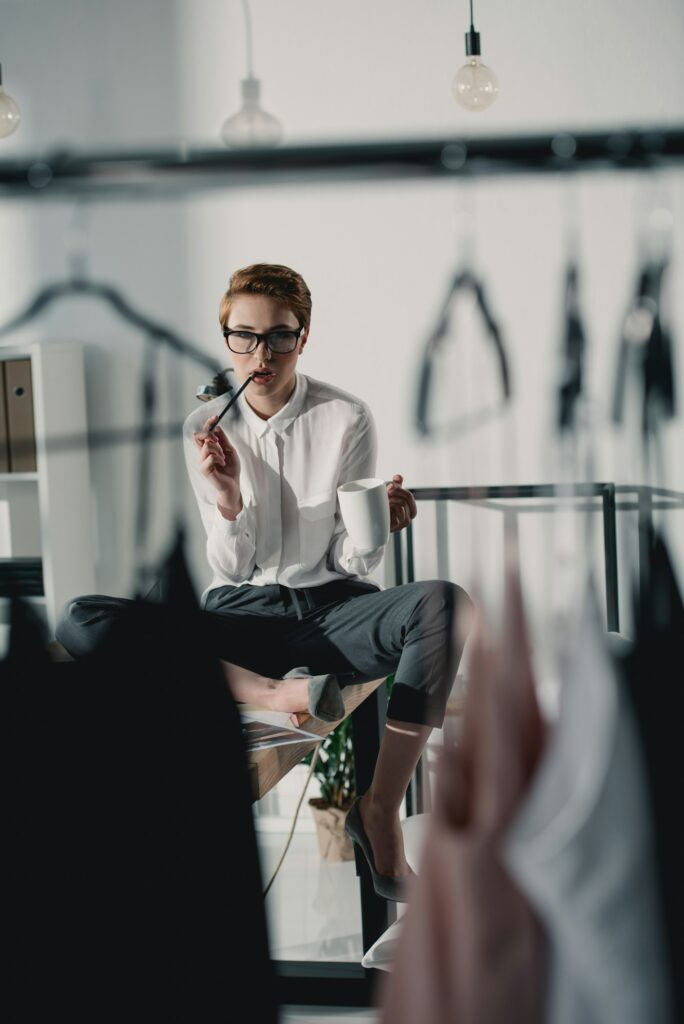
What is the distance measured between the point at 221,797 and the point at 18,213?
3204 millimetres

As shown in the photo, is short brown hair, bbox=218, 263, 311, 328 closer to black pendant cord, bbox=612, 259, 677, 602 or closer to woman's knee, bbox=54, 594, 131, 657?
woman's knee, bbox=54, 594, 131, 657

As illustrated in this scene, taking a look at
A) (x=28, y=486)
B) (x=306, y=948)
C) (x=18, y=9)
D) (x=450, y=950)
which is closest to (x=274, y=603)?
(x=306, y=948)

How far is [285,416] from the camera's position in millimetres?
2082

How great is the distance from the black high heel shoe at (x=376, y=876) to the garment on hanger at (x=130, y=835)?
0.95 m

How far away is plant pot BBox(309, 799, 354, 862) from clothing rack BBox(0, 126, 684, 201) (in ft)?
7.89

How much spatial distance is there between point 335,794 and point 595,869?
8.25ft

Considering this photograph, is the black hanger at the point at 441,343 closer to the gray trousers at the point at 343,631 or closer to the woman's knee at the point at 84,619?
the gray trousers at the point at 343,631

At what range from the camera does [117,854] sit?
24.8 inches

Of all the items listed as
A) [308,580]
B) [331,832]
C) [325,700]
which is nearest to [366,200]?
[308,580]

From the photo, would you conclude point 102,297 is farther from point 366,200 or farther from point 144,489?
point 366,200

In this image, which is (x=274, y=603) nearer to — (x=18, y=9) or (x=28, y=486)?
(x=28, y=486)

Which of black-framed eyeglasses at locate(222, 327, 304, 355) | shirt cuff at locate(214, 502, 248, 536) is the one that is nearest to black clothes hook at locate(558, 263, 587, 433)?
black-framed eyeglasses at locate(222, 327, 304, 355)

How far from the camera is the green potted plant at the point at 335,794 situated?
9.34ft

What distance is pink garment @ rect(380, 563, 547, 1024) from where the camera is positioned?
0.47 m
